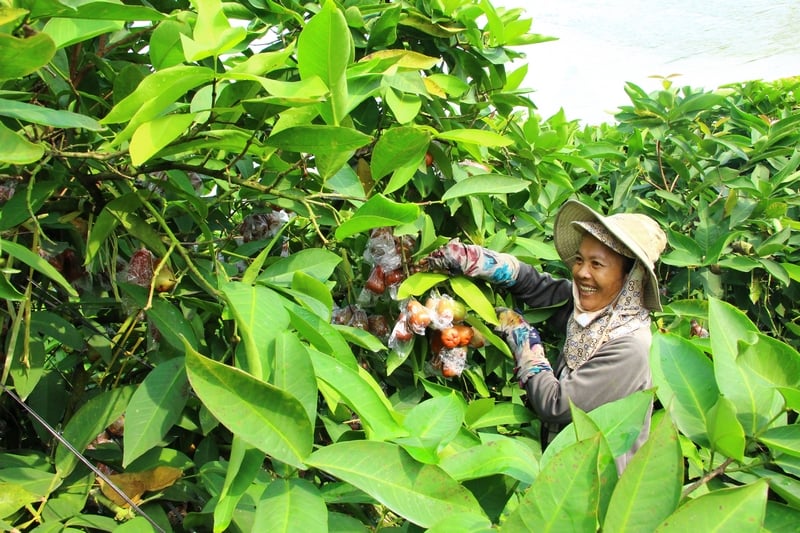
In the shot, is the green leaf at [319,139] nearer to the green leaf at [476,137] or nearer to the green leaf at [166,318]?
the green leaf at [166,318]

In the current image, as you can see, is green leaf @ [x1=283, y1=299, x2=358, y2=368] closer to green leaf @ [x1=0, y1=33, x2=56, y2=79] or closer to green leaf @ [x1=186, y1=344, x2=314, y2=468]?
green leaf @ [x1=186, y1=344, x2=314, y2=468]

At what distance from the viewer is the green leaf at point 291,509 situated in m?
0.60

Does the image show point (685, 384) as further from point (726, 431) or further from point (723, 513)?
point (723, 513)

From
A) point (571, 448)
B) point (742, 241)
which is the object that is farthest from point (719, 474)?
point (742, 241)

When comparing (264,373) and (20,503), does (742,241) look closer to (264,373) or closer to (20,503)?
(264,373)

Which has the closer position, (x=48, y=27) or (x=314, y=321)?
(x=48, y=27)

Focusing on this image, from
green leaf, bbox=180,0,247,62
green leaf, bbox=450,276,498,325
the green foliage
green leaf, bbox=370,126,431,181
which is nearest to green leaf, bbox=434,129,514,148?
the green foliage

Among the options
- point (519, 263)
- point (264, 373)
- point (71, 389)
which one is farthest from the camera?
point (519, 263)

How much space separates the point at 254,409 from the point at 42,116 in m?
0.39

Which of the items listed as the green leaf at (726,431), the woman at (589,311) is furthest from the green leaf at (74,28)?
the woman at (589,311)

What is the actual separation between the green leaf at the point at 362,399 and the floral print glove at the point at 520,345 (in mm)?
1085

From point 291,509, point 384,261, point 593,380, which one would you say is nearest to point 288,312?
point 291,509

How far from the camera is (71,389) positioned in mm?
1205

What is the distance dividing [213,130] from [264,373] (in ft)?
1.13
